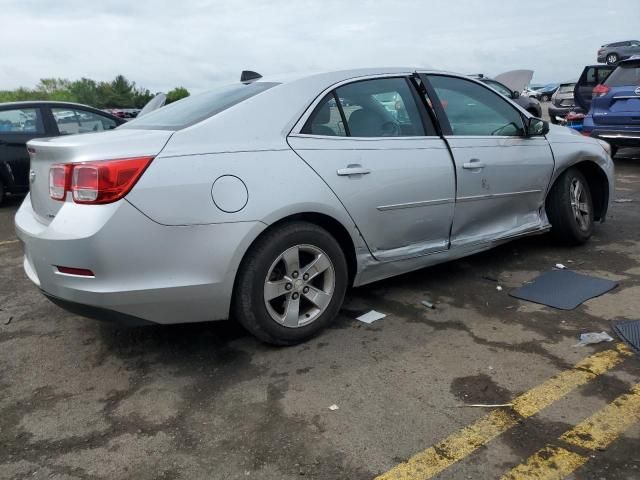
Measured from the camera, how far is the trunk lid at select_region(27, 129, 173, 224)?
2680 millimetres

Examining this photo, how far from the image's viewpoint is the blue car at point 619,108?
27.9ft

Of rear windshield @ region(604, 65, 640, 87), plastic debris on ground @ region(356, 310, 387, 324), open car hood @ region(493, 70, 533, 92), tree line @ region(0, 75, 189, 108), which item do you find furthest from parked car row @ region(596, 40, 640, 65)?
tree line @ region(0, 75, 189, 108)

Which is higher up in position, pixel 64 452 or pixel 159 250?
pixel 159 250

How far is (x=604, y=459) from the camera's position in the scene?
218 centimetres

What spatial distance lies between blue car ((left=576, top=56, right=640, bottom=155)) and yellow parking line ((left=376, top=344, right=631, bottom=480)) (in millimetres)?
6631

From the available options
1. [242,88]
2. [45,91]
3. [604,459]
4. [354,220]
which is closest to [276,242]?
[354,220]

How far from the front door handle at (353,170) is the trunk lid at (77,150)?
0.95 m

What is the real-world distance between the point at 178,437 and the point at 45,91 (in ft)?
248

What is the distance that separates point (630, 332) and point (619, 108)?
21.6 feet

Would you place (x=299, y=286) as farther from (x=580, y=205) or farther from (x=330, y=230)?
(x=580, y=205)

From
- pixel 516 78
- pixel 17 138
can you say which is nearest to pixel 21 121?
pixel 17 138

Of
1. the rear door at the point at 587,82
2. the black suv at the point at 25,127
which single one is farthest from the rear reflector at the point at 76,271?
the rear door at the point at 587,82

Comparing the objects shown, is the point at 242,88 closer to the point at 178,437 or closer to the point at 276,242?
the point at 276,242

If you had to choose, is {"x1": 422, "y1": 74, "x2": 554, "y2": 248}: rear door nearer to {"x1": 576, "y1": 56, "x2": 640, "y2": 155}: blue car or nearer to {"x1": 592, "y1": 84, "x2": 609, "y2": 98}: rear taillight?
{"x1": 576, "y1": 56, "x2": 640, "y2": 155}: blue car
